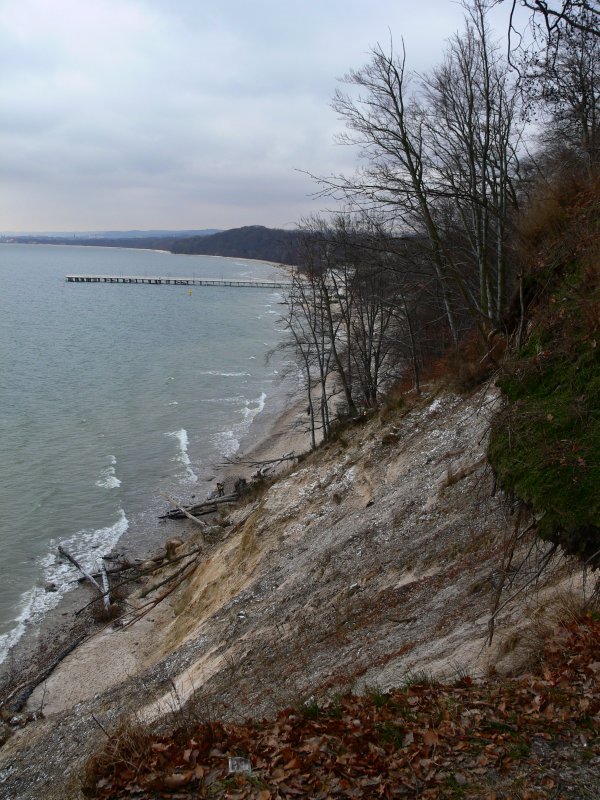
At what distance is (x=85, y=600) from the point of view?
21.8m

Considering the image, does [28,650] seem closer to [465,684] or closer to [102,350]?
[465,684]

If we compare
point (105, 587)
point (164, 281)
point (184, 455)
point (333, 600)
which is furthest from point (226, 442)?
point (164, 281)

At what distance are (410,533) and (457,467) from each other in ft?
7.24

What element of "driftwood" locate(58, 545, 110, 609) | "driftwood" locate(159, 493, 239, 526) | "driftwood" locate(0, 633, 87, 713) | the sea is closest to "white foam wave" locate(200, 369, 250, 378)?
the sea

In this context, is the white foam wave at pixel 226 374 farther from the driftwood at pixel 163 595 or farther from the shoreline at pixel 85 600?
the driftwood at pixel 163 595

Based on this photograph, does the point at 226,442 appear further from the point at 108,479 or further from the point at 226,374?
the point at 226,374

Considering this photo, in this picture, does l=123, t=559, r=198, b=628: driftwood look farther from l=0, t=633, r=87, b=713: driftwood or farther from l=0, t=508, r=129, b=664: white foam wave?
l=0, t=508, r=129, b=664: white foam wave

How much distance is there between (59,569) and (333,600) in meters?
15.3

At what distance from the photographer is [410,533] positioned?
13.4 m

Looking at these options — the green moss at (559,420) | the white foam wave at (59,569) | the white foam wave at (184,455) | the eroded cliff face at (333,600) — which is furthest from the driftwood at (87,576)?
the green moss at (559,420)

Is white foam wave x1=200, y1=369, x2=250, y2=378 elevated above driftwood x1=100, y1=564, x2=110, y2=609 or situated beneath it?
elevated above

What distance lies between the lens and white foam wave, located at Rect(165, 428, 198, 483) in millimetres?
32938

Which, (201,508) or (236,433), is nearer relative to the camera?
(201,508)

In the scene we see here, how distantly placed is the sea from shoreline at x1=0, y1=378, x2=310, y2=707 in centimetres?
40
